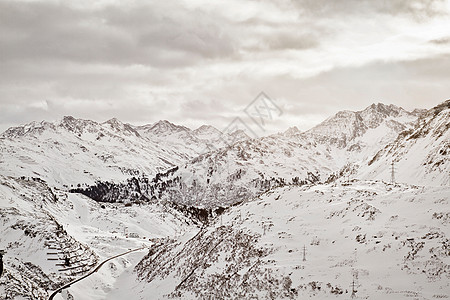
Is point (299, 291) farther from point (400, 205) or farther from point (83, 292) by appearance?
point (83, 292)

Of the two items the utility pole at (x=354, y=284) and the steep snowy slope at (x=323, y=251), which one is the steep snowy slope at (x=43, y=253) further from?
the utility pole at (x=354, y=284)

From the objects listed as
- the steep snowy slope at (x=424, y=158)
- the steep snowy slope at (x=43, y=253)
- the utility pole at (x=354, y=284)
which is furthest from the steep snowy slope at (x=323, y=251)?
the steep snowy slope at (x=424, y=158)

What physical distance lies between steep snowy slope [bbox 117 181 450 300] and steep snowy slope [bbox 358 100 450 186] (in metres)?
32.3

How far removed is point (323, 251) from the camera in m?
33.0

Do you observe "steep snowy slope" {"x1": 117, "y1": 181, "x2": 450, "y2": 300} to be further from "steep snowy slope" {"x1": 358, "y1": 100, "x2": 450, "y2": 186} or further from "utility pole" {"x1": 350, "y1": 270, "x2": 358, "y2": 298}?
"steep snowy slope" {"x1": 358, "y1": 100, "x2": 450, "y2": 186}

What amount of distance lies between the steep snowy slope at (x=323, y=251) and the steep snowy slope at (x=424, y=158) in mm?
32314

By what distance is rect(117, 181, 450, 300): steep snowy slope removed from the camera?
26594 mm

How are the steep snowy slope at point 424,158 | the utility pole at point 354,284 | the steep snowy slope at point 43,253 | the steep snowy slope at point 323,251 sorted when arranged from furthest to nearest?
1. the steep snowy slope at point 424,158
2. the steep snowy slope at point 43,253
3. the steep snowy slope at point 323,251
4. the utility pole at point 354,284

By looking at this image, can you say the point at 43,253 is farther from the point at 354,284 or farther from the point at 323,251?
the point at 354,284

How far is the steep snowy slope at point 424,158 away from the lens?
242 ft

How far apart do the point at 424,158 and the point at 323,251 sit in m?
65.5

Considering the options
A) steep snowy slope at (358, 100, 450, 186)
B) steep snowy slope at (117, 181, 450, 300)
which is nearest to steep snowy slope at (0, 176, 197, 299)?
steep snowy slope at (117, 181, 450, 300)

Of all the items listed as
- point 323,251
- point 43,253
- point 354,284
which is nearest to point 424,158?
point 323,251

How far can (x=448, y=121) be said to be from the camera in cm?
9200
